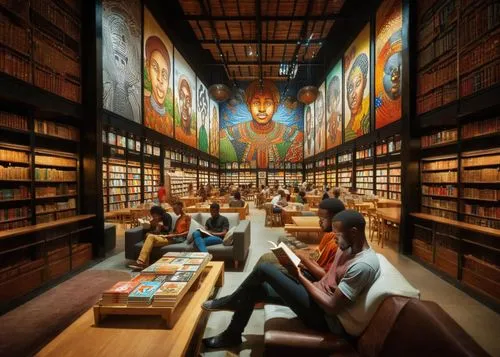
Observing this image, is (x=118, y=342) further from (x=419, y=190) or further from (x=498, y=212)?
(x=419, y=190)

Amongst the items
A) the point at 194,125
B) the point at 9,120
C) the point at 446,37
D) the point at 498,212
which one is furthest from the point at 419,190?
the point at 194,125

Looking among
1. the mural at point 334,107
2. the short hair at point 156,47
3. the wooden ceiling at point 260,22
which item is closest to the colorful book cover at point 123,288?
the short hair at point 156,47

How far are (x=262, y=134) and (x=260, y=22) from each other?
11712mm

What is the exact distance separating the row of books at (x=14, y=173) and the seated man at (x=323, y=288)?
371 centimetres

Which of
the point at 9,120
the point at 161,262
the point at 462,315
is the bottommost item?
the point at 462,315

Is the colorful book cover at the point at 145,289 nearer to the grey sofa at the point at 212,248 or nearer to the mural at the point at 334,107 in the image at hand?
the grey sofa at the point at 212,248

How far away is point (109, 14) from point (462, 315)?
8.81 meters

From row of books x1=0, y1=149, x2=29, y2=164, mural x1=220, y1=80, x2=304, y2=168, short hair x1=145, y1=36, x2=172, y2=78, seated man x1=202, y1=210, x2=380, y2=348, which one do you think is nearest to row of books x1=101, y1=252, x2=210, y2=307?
seated man x1=202, y1=210, x2=380, y2=348

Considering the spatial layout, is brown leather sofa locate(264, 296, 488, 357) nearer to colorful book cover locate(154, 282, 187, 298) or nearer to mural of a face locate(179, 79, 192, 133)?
colorful book cover locate(154, 282, 187, 298)

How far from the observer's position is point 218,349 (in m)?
2.27

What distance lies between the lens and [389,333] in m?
A: 1.30

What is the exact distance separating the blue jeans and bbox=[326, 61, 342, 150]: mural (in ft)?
33.6

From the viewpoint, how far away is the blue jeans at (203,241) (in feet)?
14.0

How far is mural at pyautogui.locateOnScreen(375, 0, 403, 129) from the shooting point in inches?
298
